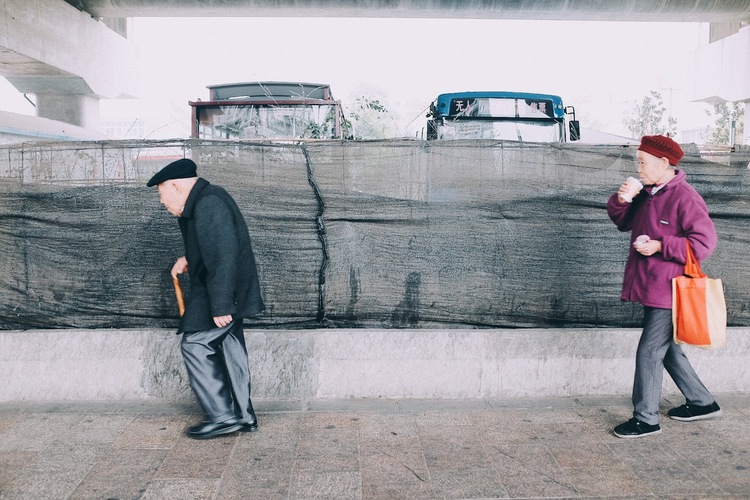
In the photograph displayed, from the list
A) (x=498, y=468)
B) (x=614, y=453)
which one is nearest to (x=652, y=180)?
(x=614, y=453)

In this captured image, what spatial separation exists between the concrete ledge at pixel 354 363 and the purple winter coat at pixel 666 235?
35.7 inches

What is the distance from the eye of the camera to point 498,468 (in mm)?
3879

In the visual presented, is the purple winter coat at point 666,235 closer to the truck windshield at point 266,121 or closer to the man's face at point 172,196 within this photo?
the man's face at point 172,196

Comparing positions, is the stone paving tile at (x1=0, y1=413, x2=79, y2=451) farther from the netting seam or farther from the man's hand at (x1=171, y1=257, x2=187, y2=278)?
the netting seam

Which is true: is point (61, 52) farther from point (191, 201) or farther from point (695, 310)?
point (695, 310)

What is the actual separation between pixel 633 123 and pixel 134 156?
210 feet

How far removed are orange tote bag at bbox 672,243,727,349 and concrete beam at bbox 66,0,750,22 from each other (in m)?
13.8

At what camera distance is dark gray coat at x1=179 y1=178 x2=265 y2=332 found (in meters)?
4.16

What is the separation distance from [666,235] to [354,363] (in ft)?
7.37

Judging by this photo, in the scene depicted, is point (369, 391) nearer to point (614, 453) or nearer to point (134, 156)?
point (614, 453)

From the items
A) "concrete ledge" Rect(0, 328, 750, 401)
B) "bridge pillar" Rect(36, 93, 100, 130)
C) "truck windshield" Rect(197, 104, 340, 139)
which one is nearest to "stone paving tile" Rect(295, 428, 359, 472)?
"concrete ledge" Rect(0, 328, 750, 401)

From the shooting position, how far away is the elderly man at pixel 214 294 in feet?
13.7

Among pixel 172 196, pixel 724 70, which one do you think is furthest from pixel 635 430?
pixel 724 70

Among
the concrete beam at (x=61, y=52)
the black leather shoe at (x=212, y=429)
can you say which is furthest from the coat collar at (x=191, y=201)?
the concrete beam at (x=61, y=52)
